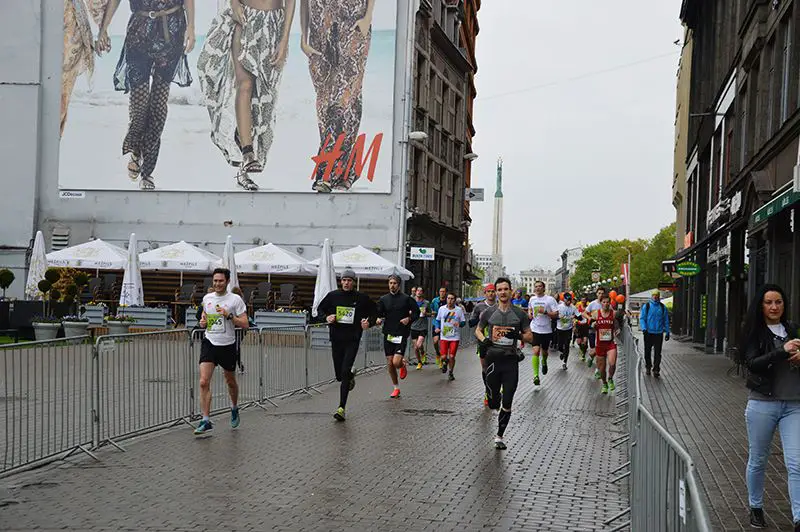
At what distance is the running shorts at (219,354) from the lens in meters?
11.4

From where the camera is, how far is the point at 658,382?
20609 millimetres

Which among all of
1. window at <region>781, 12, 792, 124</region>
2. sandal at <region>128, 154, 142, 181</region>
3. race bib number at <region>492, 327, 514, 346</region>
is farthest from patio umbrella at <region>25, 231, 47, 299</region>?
race bib number at <region>492, 327, 514, 346</region>

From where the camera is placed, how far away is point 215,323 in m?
11.5

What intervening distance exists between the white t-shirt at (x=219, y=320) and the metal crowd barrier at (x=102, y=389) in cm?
59

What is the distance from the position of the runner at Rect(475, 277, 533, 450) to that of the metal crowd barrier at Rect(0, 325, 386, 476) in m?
3.58

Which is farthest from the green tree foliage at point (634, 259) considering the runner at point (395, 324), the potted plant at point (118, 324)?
the runner at point (395, 324)

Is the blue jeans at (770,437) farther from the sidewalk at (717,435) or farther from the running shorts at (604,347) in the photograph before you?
the running shorts at (604,347)

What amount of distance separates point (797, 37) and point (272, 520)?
1514 centimetres

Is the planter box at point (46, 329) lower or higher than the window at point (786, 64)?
lower

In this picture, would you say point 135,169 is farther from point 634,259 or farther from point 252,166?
point 634,259

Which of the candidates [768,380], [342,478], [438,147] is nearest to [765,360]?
[768,380]

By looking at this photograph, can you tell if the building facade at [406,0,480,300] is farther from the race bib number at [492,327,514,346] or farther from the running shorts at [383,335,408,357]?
the race bib number at [492,327,514,346]

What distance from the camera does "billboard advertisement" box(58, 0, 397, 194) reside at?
125 ft

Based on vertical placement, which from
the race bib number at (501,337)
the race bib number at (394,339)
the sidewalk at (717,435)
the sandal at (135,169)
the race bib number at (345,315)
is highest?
the sandal at (135,169)
